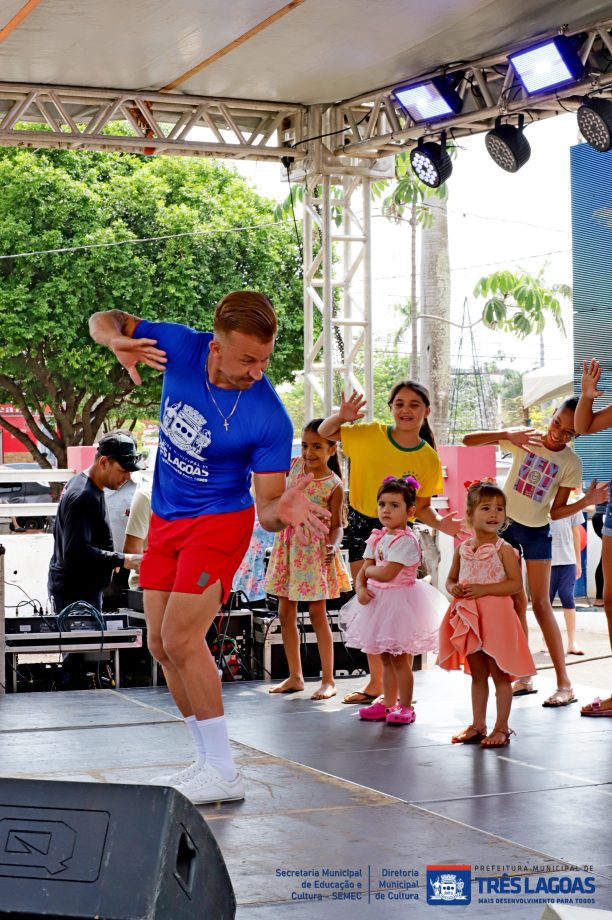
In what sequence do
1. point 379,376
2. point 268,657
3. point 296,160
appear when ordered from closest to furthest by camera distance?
1. point 268,657
2. point 296,160
3. point 379,376

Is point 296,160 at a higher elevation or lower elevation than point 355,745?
higher

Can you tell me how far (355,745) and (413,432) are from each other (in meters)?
1.68

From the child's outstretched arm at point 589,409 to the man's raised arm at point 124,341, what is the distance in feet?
7.46

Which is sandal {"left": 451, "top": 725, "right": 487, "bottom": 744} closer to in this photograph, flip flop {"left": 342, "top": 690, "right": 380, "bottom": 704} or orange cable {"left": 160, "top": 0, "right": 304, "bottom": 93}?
flip flop {"left": 342, "top": 690, "right": 380, "bottom": 704}

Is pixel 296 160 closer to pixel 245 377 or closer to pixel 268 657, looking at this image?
pixel 268 657

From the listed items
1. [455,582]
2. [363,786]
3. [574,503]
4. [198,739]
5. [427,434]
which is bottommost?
[363,786]

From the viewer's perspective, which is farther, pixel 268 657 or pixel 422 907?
pixel 268 657

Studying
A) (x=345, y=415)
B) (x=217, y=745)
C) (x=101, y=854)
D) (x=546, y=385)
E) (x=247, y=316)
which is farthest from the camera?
(x=546, y=385)

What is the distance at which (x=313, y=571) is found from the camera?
6.46m

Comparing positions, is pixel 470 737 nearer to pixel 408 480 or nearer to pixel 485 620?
pixel 485 620

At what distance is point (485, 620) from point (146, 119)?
19.9 ft

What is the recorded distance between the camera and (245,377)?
404cm

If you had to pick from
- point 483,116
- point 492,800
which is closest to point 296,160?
point 483,116

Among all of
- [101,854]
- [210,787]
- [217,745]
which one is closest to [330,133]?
[217,745]
